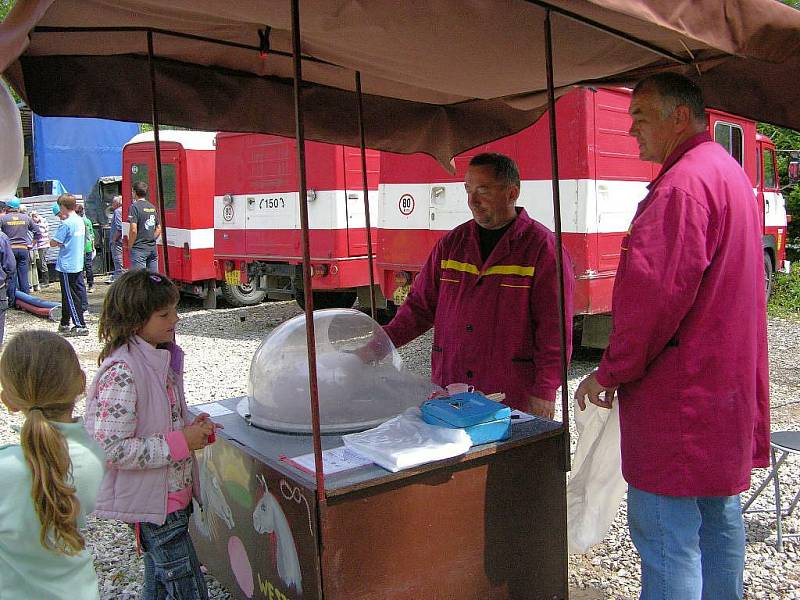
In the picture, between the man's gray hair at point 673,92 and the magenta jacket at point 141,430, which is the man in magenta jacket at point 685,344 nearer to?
the man's gray hair at point 673,92

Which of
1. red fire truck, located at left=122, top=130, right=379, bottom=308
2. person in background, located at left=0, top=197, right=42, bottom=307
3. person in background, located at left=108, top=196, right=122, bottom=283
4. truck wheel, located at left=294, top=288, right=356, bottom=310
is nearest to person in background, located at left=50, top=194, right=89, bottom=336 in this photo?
red fire truck, located at left=122, top=130, right=379, bottom=308

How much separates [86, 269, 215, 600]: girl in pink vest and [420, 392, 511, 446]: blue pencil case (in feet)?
2.29

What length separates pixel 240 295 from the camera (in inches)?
450

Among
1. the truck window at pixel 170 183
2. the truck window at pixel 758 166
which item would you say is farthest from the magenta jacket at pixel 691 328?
the truck window at pixel 170 183

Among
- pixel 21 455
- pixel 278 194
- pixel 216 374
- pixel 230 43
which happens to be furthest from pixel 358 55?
pixel 278 194

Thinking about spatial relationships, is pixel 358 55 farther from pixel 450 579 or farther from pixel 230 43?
pixel 450 579

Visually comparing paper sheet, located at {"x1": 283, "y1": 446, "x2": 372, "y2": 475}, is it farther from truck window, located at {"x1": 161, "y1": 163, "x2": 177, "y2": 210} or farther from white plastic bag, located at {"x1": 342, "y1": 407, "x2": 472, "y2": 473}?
truck window, located at {"x1": 161, "y1": 163, "x2": 177, "y2": 210}

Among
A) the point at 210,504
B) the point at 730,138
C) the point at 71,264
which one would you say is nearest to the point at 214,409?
the point at 210,504

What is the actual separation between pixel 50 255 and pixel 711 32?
Answer: 50.4 feet

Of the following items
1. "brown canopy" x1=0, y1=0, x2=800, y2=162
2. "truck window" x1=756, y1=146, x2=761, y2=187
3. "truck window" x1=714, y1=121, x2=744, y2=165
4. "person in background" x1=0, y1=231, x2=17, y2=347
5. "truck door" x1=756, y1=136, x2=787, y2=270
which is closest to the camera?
"brown canopy" x1=0, y1=0, x2=800, y2=162

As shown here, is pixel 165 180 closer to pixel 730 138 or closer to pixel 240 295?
pixel 240 295

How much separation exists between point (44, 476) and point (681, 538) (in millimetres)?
1690

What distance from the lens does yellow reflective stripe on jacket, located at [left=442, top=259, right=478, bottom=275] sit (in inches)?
121

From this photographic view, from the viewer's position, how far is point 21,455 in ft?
5.56
